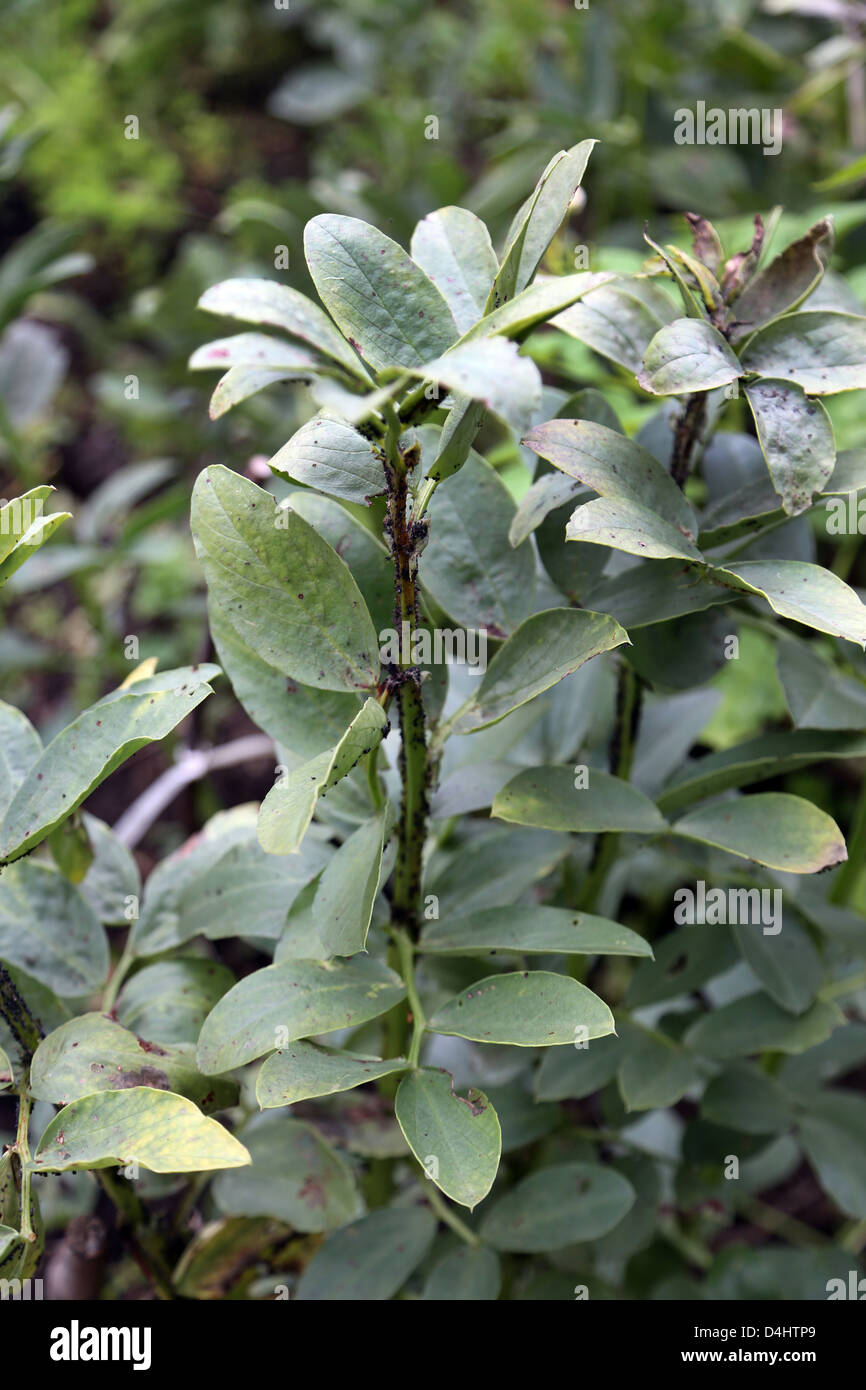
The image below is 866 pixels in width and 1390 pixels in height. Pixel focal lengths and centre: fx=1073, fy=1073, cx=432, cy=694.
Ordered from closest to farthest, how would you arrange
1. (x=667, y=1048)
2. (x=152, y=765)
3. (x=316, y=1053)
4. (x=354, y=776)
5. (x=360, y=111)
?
(x=316, y=1053) → (x=354, y=776) → (x=667, y=1048) → (x=152, y=765) → (x=360, y=111)

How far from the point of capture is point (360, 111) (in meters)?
2.56

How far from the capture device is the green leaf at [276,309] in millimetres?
505

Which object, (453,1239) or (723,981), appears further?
(723,981)

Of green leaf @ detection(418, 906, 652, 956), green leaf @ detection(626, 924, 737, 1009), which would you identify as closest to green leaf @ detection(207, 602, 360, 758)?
green leaf @ detection(418, 906, 652, 956)

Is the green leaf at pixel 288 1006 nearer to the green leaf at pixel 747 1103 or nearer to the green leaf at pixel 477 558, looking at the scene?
the green leaf at pixel 477 558

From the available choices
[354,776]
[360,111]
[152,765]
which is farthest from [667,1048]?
[360,111]

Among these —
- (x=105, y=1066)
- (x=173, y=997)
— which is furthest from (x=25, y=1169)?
(x=173, y=997)

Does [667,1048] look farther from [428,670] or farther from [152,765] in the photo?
[152,765]

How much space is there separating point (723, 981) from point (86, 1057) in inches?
27.4

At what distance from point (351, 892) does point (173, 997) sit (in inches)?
8.1

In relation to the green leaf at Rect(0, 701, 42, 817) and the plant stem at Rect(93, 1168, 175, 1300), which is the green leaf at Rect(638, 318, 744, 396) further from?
the plant stem at Rect(93, 1168, 175, 1300)

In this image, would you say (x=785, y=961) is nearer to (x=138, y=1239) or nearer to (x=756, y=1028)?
(x=756, y=1028)

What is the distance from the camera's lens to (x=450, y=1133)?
61 centimetres

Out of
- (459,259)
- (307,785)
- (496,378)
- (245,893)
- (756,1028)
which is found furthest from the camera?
(756,1028)
